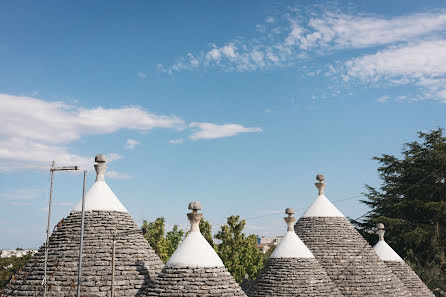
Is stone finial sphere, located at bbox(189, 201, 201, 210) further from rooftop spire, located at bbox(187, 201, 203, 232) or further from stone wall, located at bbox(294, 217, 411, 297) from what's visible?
stone wall, located at bbox(294, 217, 411, 297)

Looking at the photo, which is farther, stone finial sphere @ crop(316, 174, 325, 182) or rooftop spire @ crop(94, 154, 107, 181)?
stone finial sphere @ crop(316, 174, 325, 182)

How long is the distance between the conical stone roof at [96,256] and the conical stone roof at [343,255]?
6.55 metres

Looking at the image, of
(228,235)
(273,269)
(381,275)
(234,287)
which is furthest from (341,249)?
(228,235)

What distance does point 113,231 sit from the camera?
14914 millimetres

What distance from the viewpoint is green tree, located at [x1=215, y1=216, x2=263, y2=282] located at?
36625mm

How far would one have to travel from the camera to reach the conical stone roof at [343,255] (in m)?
17.5

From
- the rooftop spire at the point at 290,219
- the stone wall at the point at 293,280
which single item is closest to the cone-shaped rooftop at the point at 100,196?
the stone wall at the point at 293,280

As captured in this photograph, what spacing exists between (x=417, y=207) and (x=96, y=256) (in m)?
32.9

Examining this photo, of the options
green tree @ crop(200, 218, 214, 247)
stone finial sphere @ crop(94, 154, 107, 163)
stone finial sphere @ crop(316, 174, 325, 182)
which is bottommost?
stone finial sphere @ crop(94, 154, 107, 163)

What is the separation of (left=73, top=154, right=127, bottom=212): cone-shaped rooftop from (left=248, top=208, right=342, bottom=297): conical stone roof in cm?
544

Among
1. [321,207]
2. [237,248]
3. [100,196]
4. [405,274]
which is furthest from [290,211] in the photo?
[237,248]

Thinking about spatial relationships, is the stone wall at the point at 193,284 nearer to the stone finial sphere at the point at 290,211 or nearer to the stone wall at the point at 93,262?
the stone wall at the point at 93,262

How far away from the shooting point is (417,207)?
40375mm

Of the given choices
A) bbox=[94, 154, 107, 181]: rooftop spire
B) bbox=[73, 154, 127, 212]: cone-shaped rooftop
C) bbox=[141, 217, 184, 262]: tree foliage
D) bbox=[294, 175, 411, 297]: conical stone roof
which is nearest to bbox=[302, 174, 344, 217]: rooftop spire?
bbox=[294, 175, 411, 297]: conical stone roof
